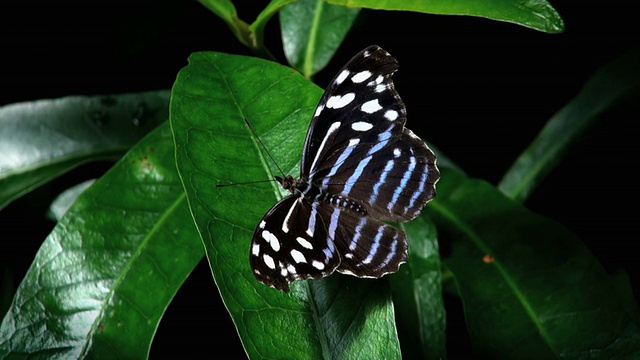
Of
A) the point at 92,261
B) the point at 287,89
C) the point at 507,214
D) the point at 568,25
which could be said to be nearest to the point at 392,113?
the point at 287,89

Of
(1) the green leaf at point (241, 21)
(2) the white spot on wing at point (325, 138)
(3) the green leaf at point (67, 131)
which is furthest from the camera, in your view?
(3) the green leaf at point (67, 131)

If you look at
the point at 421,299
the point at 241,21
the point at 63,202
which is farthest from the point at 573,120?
the point at 63,202

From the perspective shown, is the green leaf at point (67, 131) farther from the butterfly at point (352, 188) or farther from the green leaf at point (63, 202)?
the butterfly at point (352, 188)

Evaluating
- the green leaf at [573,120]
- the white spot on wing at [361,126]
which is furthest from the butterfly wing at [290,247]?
the green leaf at [573,120]

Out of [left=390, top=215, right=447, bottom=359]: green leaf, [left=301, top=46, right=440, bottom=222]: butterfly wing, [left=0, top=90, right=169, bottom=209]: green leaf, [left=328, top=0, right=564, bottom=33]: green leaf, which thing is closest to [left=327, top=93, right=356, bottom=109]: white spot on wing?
[left=301, top=46, right=440, bottom=222]: butterfly wing

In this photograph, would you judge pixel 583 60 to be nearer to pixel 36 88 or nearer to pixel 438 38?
pixel 438 38

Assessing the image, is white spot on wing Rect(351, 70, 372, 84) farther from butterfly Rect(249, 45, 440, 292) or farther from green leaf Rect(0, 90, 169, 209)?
green leaf Rect(0, 90, 169, 209)
